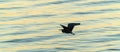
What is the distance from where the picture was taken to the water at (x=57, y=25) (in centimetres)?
3819

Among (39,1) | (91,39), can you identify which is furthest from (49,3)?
(91,39)

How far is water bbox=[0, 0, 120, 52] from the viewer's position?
38.2 m

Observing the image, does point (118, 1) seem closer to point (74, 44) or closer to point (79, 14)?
point (79, 14)

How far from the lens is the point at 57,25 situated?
4350 cm

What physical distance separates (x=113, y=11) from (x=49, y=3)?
5962 mm

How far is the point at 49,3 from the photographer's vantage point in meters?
50.7

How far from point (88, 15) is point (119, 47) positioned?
899 cm

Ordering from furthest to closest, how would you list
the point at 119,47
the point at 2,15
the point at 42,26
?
the point at 2,15
the point at 42,26
the point at 119,47

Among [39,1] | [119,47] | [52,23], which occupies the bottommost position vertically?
[119,47]

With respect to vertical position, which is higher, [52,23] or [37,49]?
[52,23]

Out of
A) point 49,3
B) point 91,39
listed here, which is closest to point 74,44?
point 91,39

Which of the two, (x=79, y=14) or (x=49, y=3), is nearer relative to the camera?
(x=79, y=14)

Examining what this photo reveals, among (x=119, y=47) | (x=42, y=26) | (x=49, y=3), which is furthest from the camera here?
(x=49, y=3)

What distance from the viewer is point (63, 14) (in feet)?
153
